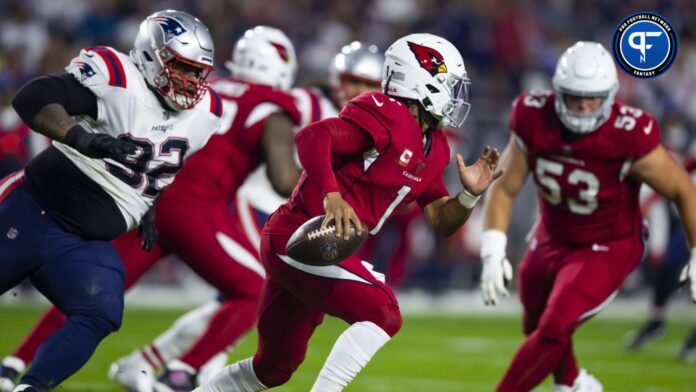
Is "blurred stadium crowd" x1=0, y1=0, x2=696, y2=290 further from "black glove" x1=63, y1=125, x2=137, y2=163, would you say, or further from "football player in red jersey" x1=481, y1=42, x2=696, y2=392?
"black glove" x1=63, y1=125, x2=137, y2=163

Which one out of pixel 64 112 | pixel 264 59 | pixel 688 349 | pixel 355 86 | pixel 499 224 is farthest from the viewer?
pixel 688 349

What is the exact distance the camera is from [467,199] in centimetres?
400

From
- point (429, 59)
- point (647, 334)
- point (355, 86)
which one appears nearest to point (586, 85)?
point (429, 59)

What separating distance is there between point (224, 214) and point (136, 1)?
24.3 ft

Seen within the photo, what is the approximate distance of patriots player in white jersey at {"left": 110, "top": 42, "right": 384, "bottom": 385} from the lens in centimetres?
512

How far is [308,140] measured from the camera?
374 cm

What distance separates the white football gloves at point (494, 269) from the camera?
4.64m

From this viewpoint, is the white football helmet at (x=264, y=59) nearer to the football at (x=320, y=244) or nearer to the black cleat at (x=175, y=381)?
the black cleat at (x=175, y=381)

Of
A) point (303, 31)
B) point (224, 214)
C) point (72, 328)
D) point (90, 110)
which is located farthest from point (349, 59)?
point (303, 31)

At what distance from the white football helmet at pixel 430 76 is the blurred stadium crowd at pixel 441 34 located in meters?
5.97

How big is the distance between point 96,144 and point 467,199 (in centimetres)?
134

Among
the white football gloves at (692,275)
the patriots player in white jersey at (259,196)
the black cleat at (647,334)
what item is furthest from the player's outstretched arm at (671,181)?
the black cleat at (647,334)

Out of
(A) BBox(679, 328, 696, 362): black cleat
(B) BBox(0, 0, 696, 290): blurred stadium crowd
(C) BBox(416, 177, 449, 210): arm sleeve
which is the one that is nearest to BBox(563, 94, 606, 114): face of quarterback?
(C) BBox(416, 177, 449, 210): arm sleeve

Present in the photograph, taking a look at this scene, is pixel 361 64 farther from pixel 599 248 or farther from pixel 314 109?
pixel 599 248
